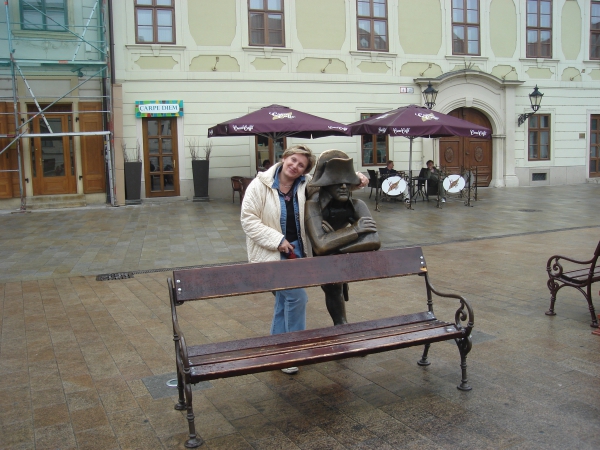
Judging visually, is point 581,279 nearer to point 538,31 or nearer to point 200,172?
point 200,172

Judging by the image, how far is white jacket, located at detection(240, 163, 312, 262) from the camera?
12.9 ft

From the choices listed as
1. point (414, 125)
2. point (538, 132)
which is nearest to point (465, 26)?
point (538, 132)

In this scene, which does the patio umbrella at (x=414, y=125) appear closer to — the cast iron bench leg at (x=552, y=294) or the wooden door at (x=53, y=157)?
the wooden door at (x=53, y=157)

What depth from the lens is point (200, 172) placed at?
1689 cm

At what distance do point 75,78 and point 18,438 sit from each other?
1468 centimetres

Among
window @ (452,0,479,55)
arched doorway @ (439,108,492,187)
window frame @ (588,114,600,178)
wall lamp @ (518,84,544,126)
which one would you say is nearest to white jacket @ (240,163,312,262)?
arched doorway @ (439,108,492,187)

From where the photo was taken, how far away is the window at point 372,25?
18891 millimetres

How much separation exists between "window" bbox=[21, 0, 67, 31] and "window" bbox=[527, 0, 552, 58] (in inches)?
602

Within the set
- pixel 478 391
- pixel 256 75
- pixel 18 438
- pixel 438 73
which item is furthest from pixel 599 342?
pixel 438 73

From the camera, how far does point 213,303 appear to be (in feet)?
20.0

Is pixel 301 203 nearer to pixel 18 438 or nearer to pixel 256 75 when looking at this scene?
pixel 18 438

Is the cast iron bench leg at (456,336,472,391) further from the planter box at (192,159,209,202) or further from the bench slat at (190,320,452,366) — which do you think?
the planter box at (192,159,209,202)

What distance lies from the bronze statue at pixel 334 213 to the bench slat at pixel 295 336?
0.50 metres

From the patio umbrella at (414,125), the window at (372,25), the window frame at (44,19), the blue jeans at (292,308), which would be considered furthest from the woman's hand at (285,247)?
the window at (372,25)
